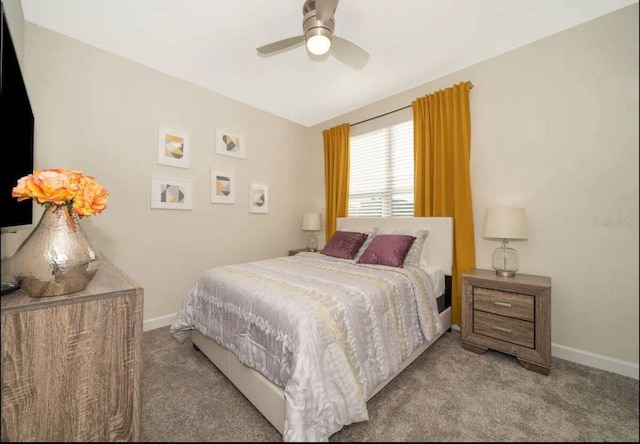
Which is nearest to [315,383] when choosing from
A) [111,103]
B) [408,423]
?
[408,423]

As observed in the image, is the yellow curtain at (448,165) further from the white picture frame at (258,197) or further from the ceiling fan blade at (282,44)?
the white picture frame at (258,197)

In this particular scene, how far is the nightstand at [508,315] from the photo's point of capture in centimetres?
170

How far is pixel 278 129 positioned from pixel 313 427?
3.68 meters

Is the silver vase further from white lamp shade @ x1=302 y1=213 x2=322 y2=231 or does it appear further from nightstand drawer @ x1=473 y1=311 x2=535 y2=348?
white lamp shade @ x1=302 y1=213 x2=322 y2=231

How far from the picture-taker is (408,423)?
0.62 meters

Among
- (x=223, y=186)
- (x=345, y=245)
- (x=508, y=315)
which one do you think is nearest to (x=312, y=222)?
(x=345, y=245)

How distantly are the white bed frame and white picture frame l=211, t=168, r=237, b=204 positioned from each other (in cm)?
150

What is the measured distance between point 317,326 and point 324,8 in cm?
194

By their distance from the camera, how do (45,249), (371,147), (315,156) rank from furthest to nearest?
1. (315,156)
2. (371,147)
3. (45,249)

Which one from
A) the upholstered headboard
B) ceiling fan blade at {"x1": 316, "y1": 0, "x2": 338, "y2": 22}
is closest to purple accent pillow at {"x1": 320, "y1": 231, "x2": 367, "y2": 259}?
the upholstered headboard

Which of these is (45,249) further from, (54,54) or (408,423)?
(54,54)

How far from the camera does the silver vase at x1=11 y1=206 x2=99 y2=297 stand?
87cm

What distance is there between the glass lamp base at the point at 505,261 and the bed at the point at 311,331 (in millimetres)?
488

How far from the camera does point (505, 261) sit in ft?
7.20
